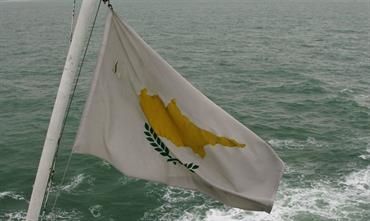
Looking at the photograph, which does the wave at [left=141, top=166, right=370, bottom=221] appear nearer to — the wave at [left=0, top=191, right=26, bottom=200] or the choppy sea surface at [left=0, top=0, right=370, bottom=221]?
the choppy sea surface at [left=0, top=0, right=370, bottom=221]

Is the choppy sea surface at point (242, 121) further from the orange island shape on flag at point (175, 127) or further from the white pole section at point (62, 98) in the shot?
the white pole section at point (62, 98)

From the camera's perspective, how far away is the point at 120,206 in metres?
29.0

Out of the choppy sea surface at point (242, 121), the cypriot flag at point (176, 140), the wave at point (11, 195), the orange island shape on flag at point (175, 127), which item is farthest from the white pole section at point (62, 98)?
the wave at point (11, 195)

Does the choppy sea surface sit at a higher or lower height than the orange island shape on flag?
lower

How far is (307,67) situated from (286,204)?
47.5 meters

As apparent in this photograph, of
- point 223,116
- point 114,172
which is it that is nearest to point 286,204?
point 114,172

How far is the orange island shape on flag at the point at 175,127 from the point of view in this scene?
10.2 meters

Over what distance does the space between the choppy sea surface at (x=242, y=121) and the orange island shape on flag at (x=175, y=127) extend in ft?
58.6

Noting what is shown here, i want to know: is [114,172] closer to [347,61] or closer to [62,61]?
[62,61]

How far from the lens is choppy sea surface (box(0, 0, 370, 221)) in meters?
28.6

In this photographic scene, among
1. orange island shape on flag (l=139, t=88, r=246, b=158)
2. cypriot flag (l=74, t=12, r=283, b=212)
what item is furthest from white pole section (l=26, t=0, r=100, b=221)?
orange island shape on flag (l=139, t=88, r=246, b=158)

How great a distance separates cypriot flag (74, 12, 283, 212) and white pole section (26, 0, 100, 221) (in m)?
1.76

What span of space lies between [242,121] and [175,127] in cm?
3578

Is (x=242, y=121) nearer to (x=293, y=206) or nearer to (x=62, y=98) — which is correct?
(x=293, y=206)
